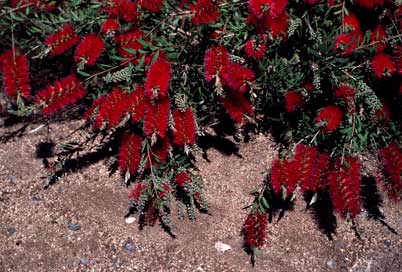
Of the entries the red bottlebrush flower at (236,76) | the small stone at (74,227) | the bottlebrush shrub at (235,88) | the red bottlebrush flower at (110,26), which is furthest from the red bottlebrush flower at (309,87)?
the small stone at (74,227)

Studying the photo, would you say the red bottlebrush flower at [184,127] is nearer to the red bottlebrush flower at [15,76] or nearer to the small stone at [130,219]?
the small stone at [130,219]

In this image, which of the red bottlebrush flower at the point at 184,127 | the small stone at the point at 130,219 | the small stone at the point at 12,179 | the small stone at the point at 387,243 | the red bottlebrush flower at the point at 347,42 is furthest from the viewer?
the small stone at the point at 12,179

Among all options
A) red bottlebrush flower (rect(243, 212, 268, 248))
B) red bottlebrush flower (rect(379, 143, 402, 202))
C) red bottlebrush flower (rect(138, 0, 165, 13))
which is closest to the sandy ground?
red bottlebrush flower (rect(243, 212, 268, 248))

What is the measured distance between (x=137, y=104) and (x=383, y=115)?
1.54 m

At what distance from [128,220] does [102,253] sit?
0.90ft

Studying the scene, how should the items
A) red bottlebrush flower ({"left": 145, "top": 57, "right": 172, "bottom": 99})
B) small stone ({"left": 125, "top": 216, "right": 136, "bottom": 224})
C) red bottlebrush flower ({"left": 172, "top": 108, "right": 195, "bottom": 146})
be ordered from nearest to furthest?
red bottlebrush flower ({"left": 145, "top": 57, "right": 172, "bottom": 99}) < red bottlebrush flower ({"left": 172, "top": 108, "right": 195, "bottom": 146}) < small stone ({"left": 125, "top": 216, "right": 136, "bottom": 224})

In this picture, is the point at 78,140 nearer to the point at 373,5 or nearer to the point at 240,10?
the point at 240,10

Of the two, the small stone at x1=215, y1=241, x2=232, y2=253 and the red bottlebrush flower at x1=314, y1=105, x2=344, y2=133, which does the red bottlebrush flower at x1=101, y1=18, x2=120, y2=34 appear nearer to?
the red bottlebrush flower at x1=314, y1=105, x2=344, y2=133

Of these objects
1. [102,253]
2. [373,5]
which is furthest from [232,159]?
[373,5]

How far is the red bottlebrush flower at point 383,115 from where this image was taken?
3502 mm

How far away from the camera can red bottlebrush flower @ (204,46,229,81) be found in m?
2.95

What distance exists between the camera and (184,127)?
126 inches

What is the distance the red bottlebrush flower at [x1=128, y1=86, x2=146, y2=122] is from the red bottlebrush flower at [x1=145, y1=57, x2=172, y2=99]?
0.40ft

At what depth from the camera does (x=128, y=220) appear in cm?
351
